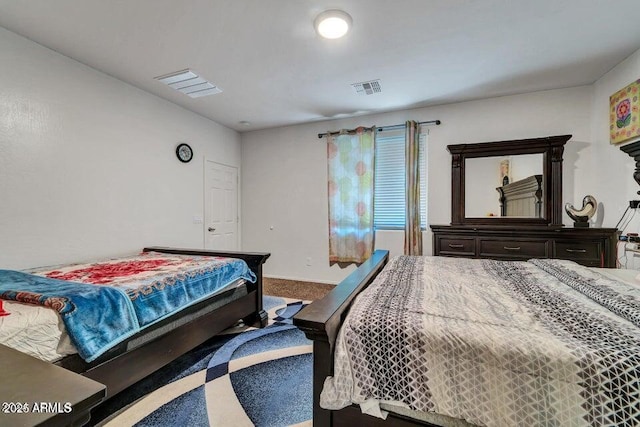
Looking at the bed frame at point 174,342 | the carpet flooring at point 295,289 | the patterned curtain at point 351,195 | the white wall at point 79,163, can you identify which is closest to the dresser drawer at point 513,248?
the patterned curtain at point 351,195

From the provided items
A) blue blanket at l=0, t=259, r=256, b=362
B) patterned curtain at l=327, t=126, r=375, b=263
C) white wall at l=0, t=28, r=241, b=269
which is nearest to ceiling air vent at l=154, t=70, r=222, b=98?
white wall at l=0, t=28, r=241, b=269

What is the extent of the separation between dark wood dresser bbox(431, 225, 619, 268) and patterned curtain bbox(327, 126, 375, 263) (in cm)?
108

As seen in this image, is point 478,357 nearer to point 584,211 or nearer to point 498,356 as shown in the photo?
point 498,356

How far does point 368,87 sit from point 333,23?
1223mm

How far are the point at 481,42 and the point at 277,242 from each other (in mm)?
3846

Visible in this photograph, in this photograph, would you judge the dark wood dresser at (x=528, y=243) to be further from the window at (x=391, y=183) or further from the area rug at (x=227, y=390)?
the area rug at (x=227, y=390)

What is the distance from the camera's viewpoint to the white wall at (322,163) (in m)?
3.22

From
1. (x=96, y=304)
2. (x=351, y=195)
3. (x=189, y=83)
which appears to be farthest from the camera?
(x=351, y=195)

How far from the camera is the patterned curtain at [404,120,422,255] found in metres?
3.74

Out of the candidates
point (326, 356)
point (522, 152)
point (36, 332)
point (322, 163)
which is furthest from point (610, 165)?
point (36, 332)

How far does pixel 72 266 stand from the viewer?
2.39 m

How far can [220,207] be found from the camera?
179 inches

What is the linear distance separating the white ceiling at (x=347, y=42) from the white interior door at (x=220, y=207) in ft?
4.56

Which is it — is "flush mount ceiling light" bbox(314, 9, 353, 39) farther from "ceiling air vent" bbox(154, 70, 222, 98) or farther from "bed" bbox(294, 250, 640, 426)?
"bed" bbox(294, 250, 640, 426)
